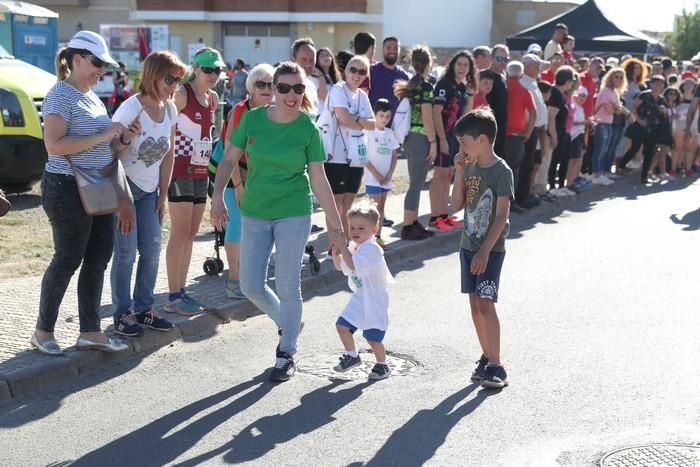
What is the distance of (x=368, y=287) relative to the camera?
668 cm

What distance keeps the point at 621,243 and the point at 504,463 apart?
23.7 feet

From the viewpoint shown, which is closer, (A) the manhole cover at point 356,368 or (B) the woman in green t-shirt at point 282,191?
(B) the woman in green t-shirt at point 282,191

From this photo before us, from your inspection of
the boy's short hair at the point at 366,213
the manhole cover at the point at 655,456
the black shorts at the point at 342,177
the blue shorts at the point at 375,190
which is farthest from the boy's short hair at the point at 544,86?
Result: the manhole cover at the point at 655,456

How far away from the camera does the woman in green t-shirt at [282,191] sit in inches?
253

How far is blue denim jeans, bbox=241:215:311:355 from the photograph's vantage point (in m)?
6.54

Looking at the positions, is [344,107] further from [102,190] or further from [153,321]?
Result: [102,190]

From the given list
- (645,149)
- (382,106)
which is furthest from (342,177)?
(645,149)

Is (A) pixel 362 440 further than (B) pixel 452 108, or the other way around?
(B) pixel 452 108

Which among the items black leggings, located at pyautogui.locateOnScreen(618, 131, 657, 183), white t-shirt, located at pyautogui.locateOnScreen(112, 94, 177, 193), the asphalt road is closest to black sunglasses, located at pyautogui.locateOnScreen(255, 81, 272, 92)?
white t-shirt, located at pyautogui.locateOnScreen(112, 94, 177, 193)

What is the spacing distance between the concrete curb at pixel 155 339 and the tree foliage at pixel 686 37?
161 ft

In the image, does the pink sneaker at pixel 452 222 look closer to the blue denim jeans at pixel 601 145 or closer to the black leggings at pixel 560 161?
the black leggings at pixel 560 161

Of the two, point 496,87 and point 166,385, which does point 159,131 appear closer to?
point 166,385

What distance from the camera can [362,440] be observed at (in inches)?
215

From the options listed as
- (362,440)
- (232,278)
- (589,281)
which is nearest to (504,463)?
(362,440)
